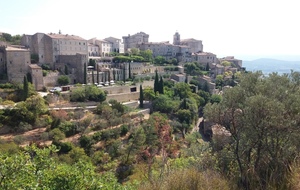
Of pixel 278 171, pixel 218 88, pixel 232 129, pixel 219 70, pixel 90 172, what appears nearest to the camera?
pixel 90 172

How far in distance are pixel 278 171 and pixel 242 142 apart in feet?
7.48

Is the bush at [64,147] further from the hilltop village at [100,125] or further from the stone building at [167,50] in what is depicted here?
the stone building at [167,50]

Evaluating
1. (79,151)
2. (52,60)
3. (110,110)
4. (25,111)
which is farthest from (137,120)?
(52,60)

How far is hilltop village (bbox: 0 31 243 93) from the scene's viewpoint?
3033 centimetres

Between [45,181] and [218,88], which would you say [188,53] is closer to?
[218,88]

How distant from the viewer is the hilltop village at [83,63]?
30328 millimetres

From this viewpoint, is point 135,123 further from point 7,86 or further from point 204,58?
point 204,58

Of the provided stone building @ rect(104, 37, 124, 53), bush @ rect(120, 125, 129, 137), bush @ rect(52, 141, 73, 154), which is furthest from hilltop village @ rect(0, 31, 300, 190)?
stone building @ rect(104, 37, 124, 53)

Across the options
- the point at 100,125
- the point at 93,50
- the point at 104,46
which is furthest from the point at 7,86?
the point at 104,46

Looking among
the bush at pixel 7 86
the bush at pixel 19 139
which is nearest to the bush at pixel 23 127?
the bush at pixel 19 139

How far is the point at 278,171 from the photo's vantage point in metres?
6.54

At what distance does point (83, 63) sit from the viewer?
35969 millimetres

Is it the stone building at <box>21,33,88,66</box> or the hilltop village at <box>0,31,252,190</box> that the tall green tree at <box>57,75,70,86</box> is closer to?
the hilltop village at <box>0,31,252,190</box>

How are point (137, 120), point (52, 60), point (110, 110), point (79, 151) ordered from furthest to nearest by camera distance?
1. point (52, 60)
2. point (137, 120)
3. point (110, 110)
4. point (79, 151)
